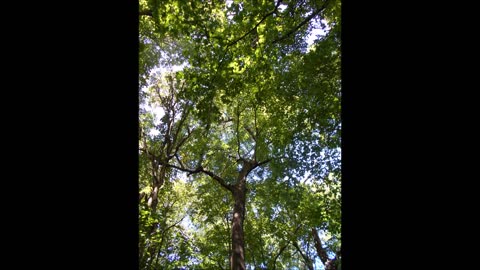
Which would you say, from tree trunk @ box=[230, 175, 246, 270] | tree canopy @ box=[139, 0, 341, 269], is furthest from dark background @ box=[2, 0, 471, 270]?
tree trunk @ box=[230, 175, 246, 270]

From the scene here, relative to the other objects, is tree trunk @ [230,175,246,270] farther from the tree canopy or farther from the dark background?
the dark background

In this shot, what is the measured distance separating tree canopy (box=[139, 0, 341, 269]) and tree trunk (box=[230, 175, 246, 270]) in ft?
0.13

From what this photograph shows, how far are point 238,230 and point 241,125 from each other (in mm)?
6696

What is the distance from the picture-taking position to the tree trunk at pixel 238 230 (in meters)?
10.1

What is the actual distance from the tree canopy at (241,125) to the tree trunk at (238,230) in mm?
40

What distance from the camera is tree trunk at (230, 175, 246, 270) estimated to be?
10.1 metres
